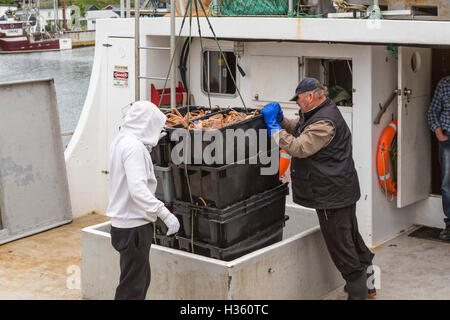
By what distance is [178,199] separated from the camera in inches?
204

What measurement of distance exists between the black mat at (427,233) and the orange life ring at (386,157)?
2.22 feet

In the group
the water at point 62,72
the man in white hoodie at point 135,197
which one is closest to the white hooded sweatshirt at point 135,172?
the man in white hoodie at point 135,197

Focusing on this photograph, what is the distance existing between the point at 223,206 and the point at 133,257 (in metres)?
0.78

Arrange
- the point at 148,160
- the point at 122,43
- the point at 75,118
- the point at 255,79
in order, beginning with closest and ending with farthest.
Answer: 1. the point at 148,160
2. the point at 255,79
3. the point at 122,43
4. the point at 75,118

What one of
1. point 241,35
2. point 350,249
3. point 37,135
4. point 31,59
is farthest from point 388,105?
point 31,59

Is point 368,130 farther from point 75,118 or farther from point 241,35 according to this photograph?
point 75,118

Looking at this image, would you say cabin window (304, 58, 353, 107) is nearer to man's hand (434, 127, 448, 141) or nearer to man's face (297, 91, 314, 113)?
man's hand (434, 127, 448, 141)

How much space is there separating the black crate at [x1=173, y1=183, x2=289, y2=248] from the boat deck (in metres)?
0.99

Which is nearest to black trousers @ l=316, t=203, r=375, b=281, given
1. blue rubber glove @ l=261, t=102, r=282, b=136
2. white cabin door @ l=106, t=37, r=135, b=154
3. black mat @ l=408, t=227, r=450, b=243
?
blue rubber glove @ l=261, t=102, r=282, b=136

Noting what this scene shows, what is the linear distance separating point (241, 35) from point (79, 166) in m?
2.59

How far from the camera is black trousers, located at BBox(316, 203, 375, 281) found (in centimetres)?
514

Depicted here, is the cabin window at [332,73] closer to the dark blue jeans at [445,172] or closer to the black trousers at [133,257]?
the dark blue jeans at [445,172]

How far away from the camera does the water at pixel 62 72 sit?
28867 mm

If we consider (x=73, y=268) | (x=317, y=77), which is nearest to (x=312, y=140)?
(x=317, y=77)
